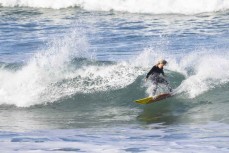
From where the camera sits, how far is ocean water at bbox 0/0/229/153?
42.0 feet

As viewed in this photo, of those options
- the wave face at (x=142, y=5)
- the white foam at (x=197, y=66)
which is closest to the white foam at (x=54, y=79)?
the white foam at (x=197, y=66)

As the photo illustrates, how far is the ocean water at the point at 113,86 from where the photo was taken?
1280cm

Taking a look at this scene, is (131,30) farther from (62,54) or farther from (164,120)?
(164,120)

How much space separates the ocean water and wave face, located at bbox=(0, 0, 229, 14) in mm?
1976

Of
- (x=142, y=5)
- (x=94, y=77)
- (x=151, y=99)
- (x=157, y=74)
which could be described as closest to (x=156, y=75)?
(x=157, y=74)

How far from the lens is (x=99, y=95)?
1869 centimetres

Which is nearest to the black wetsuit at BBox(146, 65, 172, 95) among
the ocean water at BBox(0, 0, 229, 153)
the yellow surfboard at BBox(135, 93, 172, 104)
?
the yellow surfboard at BBox(135, 93, 172, 104)

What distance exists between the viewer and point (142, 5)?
3703 centimetres

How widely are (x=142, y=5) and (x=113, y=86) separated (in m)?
18.8

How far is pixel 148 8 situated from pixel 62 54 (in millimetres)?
15365

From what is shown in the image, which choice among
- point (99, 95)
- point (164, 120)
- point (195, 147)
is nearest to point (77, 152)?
point (195, 147)

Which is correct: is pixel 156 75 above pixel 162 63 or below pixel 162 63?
below

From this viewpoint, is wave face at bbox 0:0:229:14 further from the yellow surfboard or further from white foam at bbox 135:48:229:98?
the yellow surfboard

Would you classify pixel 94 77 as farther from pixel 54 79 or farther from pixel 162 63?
pixel 162 63
